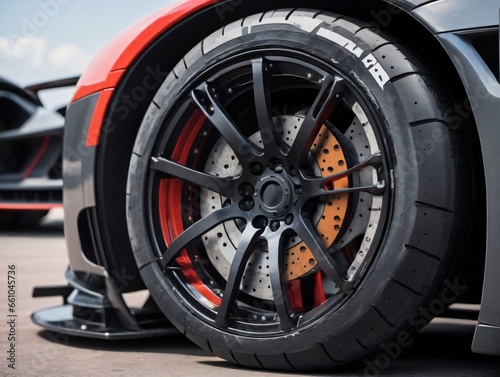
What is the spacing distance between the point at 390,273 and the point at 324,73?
65 cm

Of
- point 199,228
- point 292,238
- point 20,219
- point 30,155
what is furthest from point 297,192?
point 20,219

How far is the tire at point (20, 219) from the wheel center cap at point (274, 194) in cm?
731

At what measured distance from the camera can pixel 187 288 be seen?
2.69 m

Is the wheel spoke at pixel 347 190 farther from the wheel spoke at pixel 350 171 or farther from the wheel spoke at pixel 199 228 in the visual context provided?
the wheel spoke at pixel 199 228

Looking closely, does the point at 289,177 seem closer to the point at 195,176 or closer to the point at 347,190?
the point at 347,190

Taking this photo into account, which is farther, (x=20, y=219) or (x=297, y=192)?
(x=20, y=219)

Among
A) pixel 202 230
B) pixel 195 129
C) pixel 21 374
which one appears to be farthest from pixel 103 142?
pixel 21 374

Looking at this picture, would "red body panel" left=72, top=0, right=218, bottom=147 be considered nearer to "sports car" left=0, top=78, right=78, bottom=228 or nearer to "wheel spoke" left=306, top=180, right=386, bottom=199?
"wheel spoke" left=306, top=180, right=386, bottom=199

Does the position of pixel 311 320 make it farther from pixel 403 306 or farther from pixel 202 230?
pixel 202 230

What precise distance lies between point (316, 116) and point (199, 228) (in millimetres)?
579

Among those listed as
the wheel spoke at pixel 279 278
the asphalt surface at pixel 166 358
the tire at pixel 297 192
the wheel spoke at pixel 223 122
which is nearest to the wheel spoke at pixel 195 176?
the tire at pixel 297 192

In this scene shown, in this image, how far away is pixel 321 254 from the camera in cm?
233

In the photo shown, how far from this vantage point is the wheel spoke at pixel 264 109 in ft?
8.17

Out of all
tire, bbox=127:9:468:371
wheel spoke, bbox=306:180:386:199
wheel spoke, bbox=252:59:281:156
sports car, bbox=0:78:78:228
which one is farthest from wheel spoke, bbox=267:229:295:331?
sports car, bbox=0:78:78:228
